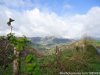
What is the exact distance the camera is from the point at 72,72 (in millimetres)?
15719

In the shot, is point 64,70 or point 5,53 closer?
point 5,53

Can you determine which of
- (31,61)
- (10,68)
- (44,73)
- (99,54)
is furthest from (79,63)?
(99,54)

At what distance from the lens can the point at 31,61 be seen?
36.8 ft

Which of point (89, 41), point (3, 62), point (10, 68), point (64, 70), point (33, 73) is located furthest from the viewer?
point (89, 41)

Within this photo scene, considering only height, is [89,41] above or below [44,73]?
above

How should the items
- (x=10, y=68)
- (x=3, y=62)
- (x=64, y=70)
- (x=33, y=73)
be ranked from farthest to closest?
(x=10, y=68), (x=64, y=70), (x=3, y=62), (x=33, y=73)

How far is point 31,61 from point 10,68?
5692 mm

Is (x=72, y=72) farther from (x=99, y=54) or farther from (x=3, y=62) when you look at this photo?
(x=99, y=54)

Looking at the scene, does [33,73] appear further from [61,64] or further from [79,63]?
[79,63]

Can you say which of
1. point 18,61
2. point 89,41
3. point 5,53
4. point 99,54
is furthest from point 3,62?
point 99,54

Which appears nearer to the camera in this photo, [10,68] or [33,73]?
[33,73]

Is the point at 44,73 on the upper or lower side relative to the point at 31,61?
lower

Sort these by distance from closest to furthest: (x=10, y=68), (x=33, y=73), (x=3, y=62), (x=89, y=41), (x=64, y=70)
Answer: (x=33, y=73) → (x=3, y=62) → (x=64, y=70) → (x=10, y=68) → (x=89, y=41)

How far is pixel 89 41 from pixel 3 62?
33.1 feet
